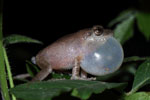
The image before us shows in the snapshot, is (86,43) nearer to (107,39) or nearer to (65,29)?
(107,39)

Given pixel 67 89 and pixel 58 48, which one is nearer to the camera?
pixel 67 89

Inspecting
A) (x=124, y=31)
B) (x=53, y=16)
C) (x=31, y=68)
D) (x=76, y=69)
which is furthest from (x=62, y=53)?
(x=53, y=16)

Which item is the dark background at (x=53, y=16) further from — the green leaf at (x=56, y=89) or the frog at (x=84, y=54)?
the green leaf at (x=56, y=89)

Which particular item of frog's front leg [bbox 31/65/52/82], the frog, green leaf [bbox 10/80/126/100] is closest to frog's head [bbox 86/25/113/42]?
the frog

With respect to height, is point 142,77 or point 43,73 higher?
point 43,73

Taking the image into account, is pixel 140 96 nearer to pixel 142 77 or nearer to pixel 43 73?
pixel 142 77

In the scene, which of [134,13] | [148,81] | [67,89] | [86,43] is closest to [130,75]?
[134,13]
